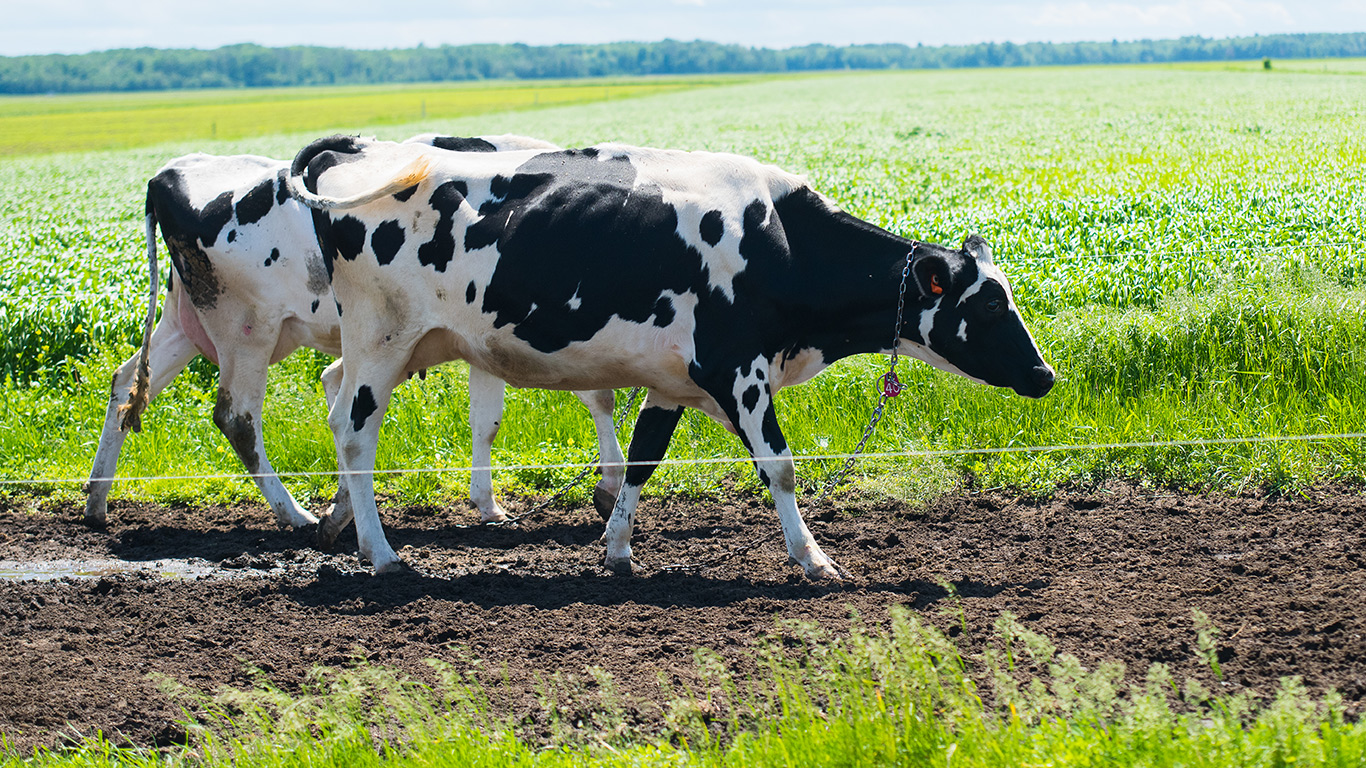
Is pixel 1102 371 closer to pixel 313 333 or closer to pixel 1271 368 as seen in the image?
pixel 1271 368

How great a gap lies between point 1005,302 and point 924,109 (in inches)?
1863

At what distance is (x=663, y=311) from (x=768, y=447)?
871 mm

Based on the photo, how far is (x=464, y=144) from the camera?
770 centimetres

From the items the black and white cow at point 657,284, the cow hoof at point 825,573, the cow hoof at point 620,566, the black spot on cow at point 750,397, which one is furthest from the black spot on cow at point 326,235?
the cow hoof at point 825,573

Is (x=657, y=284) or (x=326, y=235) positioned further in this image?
(x=326, y=235)

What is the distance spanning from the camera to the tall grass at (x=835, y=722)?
11.6 feet

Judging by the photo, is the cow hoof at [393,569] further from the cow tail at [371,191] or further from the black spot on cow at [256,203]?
the black spot on cow at [256,203]

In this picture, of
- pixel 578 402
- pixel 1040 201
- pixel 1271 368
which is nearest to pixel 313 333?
pixel 578 402

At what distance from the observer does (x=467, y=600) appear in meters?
6.00

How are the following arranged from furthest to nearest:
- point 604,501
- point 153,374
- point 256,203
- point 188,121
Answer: point 188,121, point 153,374, point 256,203, point 604,501

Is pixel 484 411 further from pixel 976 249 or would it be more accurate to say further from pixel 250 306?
pixel 976 249

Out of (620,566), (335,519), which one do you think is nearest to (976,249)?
(620,566)


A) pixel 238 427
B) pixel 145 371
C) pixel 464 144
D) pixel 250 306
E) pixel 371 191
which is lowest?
pixel 238 427

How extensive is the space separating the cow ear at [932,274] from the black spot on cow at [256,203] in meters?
4.23
